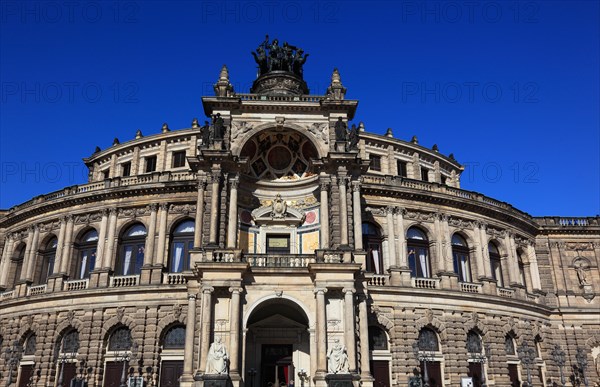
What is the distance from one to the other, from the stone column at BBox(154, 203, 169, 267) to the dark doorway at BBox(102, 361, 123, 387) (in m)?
6.75

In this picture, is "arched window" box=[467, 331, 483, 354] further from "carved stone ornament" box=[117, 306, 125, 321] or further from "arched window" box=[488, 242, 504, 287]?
"carved stone ornament" box=[117, 306, 125, 321]

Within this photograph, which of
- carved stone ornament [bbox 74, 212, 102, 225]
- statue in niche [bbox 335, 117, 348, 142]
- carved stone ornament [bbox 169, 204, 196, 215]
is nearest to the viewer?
statue in niche [bbox 335, 117, 348, 142]

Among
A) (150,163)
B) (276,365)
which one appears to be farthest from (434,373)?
(150,163)

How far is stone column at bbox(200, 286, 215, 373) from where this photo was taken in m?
25.7

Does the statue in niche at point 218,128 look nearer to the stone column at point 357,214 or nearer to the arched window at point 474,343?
the stone column at point 357,214

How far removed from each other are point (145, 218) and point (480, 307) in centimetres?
2401

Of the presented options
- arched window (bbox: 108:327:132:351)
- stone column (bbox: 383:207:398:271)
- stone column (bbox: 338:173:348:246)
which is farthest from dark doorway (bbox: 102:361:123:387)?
stone column (bbox: 383:207:398:271)

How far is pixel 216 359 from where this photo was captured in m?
24.4

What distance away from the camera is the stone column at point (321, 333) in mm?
25672

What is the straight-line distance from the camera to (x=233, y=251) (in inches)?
1079

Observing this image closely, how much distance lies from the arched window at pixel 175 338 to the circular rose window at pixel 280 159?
11.8 metres

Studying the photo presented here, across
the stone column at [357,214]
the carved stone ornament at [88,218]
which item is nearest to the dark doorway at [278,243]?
the stone column at [357,214]

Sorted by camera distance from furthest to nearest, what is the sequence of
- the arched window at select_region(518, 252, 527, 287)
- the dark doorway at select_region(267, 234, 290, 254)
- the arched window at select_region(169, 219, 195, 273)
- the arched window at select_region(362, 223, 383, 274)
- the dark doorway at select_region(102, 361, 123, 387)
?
the arched window at select_region(518, 252, 527, 287) → the arched window at select_region(362, 223, 383, 274) → the arched window at select_region(169, 219, 195, 273) → the dark doorway at select_region(267, 234, 290, 254) → the dark doorway at select_region(102, 361, 123, 387)

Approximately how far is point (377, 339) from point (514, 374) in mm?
11062
